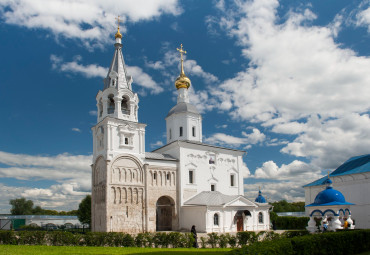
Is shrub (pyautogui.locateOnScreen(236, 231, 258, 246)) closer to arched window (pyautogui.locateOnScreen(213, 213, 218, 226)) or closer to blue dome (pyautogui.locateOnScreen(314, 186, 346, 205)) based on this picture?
blue dome (pyautogui.locateOnScreen(314, 186, 346, 205))

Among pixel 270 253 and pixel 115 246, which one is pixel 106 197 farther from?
pixel 270 253

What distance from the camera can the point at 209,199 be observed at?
90.6 ft

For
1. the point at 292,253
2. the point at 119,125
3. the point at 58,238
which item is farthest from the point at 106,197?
the point at 292,253

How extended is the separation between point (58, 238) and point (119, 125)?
1136cm

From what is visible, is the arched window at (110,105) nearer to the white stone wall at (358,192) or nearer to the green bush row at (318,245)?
the green bush row at (318,245)

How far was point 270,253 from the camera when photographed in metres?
8.93

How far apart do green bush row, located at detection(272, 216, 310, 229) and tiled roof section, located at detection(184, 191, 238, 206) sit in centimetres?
1074

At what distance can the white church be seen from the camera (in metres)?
25.4

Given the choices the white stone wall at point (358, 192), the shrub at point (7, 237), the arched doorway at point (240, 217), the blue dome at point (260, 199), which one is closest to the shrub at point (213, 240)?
the shrub at point (7, 237)

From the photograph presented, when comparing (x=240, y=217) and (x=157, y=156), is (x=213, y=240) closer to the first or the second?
(x=240, y=217)

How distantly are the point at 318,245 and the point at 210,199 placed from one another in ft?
52.8

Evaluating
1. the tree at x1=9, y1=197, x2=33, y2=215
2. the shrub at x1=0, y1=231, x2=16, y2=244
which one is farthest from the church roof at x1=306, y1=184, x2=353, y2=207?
the tree at x1=9, y1=197, x2=33, y2=215

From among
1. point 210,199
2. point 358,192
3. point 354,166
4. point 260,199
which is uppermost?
point 354,166

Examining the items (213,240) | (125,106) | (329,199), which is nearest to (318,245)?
(329,199)
